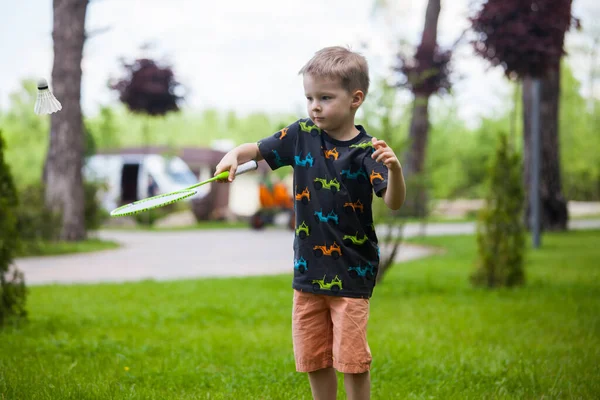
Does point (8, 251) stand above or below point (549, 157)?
below

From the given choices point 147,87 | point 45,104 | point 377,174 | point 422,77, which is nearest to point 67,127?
point 147,87

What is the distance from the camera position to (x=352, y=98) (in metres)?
2.84

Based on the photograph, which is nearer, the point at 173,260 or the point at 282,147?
the point at 282,147

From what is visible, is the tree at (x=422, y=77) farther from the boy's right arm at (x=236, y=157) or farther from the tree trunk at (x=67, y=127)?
the tree trunk at (x=67, y=127)

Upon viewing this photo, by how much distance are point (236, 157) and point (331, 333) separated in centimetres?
82

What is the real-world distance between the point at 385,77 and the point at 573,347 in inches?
141

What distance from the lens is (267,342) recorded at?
495cm

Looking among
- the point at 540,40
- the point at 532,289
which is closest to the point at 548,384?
the point at 532,289

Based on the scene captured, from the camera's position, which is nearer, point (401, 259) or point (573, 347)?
point (573, 347)

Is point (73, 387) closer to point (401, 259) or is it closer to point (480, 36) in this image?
point (480, 36)

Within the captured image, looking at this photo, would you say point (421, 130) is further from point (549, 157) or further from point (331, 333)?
point (331, 333)

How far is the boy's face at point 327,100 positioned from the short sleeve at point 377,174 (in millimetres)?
212

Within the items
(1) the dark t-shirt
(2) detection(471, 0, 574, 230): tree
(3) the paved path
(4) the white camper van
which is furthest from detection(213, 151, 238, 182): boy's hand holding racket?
(4) the white camper van

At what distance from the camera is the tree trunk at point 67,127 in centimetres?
1255
